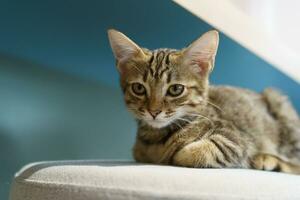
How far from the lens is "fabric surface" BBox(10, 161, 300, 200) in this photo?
66 centimetres

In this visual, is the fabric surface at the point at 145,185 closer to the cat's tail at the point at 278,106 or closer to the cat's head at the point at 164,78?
the cat's head at the point at 164,78

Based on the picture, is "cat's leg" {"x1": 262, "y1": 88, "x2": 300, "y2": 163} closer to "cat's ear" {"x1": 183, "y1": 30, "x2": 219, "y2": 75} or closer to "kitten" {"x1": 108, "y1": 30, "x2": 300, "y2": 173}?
"kitten" {"x1": 108, "y1": 30, "x2": 300, "y2": 173}

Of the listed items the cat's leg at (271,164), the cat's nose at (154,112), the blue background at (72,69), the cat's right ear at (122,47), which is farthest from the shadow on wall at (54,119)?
the cat's leg at (271,164)

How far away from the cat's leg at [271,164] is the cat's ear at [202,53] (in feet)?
0.77

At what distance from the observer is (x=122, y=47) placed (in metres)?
1.03

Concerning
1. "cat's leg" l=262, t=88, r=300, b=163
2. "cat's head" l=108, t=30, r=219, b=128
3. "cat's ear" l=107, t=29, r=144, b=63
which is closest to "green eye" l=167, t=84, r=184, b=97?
"cat's head" l=108, t=30, r=219, b=128

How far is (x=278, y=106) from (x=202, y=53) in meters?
0.41

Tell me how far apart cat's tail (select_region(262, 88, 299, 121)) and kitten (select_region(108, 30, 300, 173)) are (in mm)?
157

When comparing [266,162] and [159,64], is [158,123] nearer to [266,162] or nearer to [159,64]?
[159,64]

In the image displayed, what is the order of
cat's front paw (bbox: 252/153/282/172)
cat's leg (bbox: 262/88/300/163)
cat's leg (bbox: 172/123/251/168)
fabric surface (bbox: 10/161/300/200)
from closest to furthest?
fabric surface (bbox: 10/161/300/200) → cat's leg (bbox: 172/123/251/168) → cat's front paw (bbox: 252/153/282/172) → cat's leg (bbox: 262/88/300/163)

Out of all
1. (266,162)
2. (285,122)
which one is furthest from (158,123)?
(285,122)

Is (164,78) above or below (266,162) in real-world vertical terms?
above

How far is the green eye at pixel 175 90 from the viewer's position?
964 millimetres

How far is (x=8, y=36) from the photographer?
3.76ft
